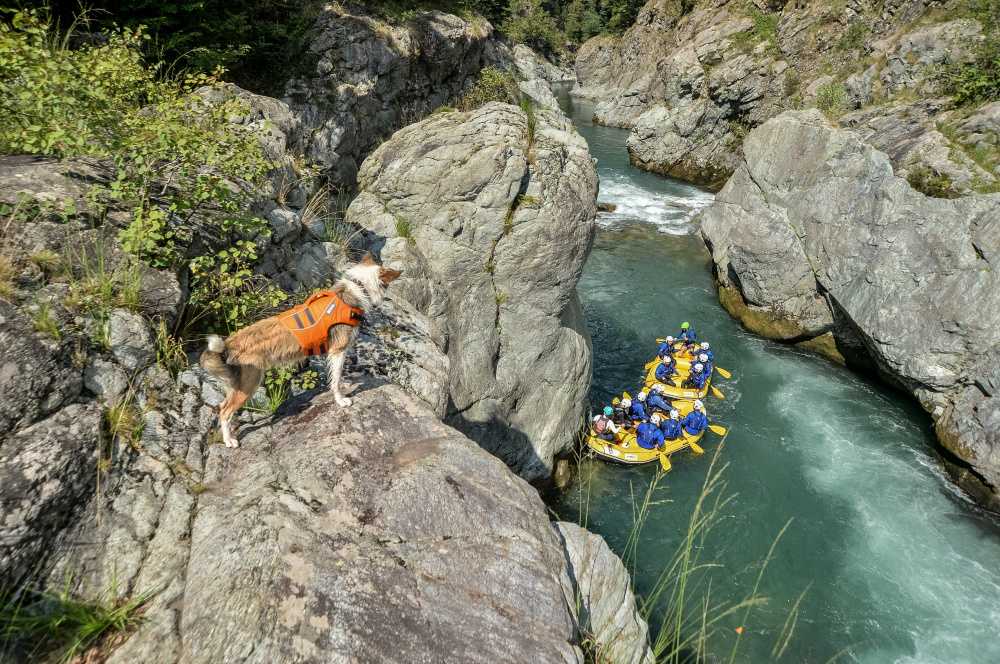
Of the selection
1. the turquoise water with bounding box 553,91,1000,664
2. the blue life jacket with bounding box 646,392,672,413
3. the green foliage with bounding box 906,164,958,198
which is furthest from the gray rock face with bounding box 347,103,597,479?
the green foliage with bounding box 906,164,958,198

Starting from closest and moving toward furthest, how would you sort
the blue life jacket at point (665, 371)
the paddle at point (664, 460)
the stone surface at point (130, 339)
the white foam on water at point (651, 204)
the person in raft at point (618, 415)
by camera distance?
1. the stone surface at point (130, 339)
2. the paddle at point (664, 460)
3. the person in raft at point (618, 415)
4. the blue life jacket at point (665, 371)
5. the white foam on water at point (651, 204)

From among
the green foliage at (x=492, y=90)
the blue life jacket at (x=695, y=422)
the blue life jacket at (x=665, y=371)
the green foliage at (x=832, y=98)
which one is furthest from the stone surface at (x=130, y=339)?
the green foliage at (x=832, y=98)

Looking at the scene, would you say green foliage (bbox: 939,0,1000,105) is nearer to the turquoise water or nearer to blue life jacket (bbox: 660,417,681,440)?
the turquoise water

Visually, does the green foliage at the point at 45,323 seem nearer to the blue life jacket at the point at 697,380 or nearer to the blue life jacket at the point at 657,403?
the blue life jacket at the point at 657,403

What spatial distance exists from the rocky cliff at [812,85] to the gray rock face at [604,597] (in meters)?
17.5

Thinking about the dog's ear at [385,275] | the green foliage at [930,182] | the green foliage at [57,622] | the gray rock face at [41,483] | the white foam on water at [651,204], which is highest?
the green foliage at [930,182]

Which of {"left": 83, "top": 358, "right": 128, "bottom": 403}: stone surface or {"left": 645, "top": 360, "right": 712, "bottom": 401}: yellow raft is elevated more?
{"left": 83, "top": 358, "right": 128, "bottom": 403}: stone surface

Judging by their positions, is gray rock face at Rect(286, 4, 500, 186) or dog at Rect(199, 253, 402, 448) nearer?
dog at Rect(199, 253, 402, 448)

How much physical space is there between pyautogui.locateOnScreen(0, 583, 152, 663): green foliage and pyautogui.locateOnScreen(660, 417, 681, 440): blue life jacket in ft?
43.4

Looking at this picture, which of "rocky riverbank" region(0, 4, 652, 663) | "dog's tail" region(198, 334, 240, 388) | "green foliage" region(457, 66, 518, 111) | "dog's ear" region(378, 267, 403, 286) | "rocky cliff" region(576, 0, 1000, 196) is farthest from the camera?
"green foliage" region(457, 66, 518, 111)

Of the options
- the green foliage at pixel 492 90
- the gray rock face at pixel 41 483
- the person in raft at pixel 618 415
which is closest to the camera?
the gray rock face at pixel 41 483

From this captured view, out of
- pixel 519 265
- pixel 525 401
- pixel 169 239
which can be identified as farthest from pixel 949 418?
pixel 169 239

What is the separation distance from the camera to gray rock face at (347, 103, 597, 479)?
10906 millimetres

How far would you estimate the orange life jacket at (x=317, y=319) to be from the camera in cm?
493
